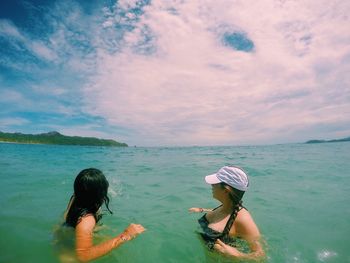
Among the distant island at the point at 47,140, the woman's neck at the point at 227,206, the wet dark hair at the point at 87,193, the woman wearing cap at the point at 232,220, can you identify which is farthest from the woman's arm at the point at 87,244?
the distant island at the point at 47,140

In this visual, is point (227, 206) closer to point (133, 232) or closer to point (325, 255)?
point (133, 232)

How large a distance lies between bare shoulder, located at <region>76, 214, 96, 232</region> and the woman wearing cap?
178 centimetres

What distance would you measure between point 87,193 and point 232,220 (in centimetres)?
221

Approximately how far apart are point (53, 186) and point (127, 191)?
3459mm

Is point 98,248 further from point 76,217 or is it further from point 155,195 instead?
point 155,195

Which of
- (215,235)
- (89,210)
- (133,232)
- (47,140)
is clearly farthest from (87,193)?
(47,140)

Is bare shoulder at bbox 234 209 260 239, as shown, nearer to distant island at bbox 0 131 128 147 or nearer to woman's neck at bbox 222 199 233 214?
woman's neck at bbox 222 199 233 214

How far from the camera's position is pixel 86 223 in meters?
3.68

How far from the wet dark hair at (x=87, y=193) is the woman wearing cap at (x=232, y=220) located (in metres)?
1.72

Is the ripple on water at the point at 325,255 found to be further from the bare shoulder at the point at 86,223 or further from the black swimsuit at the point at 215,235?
the bare shoulder at the point at 86,223

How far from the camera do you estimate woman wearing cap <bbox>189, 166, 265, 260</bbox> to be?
3.50m

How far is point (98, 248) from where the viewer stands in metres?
3.59

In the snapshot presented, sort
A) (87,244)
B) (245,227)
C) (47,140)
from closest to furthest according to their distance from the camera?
(87,244) → (245,227) → (47,140)

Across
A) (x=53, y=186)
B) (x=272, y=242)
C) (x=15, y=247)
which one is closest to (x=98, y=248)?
(x=15, y=247)
